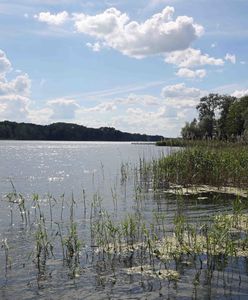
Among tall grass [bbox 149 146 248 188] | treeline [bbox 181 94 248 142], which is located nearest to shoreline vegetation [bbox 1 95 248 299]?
tall grass [bbox 149 146 248 188]

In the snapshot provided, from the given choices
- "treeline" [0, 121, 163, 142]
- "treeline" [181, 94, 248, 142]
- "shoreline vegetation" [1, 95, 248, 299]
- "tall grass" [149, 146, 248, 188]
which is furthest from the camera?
"treeline" [0, 121, 163, 142]

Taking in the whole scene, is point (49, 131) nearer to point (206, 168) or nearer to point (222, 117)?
point (222, 117)

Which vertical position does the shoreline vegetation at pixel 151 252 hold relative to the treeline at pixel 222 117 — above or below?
below

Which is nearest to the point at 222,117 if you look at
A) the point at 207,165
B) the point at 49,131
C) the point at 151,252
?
the point at 207,165

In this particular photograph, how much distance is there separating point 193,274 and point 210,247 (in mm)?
909

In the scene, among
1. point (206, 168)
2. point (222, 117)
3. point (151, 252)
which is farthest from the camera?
point (222, 117)

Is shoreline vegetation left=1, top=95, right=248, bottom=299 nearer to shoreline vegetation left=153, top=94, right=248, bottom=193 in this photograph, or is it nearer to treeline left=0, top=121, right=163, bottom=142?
shoreline vegetation left=153, top=94, right=248, bottom=193

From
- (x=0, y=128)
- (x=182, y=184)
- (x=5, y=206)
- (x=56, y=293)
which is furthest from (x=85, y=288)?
(x=0, y=128)

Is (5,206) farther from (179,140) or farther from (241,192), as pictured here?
(179,140)

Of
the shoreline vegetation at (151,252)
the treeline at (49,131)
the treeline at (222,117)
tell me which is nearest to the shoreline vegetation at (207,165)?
Answer: the shoreline vegetation at (151,252)

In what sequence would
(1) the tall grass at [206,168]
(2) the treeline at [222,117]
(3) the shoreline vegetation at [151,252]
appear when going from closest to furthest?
(3) the shoreline vegetation at [151,252] < (1) the tall grass at [206,168] < (2) the treeline at [222,117]

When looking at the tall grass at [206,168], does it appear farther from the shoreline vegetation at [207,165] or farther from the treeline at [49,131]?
the treeline at [49,131]

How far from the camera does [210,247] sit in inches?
400

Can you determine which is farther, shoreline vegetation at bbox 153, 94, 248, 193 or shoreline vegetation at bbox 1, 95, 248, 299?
shoreline vegetation at bbox 153, 94, 248, 193
